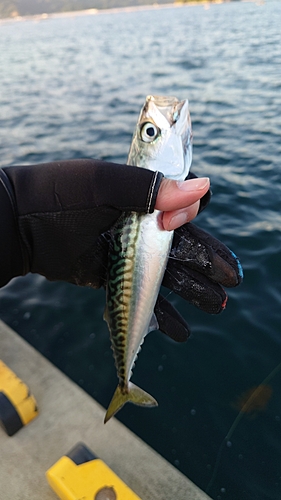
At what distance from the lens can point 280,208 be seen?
23.0 feet

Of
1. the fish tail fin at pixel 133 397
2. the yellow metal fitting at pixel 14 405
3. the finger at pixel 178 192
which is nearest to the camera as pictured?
the finger at pixel 178 192

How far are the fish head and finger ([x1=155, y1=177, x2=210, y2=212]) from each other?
150mm

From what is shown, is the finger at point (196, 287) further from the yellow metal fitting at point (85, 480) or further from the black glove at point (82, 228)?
the yellow metal fitting at point (85, 480)

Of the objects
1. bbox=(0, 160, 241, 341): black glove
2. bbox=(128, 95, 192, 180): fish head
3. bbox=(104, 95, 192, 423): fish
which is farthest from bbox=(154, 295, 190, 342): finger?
bbox=(128, 95, 192, 180): fish head

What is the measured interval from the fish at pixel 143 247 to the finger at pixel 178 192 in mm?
133

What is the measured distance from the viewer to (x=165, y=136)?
2418mm

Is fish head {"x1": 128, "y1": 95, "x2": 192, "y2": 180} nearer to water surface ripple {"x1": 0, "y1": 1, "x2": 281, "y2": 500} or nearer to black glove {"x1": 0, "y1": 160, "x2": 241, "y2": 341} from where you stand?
black glove {"x1": 0, "y1": 160, "x2": 241, "y2": 341}

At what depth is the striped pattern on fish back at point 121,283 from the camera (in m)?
2.57

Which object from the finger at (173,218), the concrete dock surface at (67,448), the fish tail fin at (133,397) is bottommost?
the concrete dock surface at (67,448)

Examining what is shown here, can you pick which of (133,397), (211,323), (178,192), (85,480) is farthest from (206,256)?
(211,323)

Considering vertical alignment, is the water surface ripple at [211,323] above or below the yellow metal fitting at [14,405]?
below

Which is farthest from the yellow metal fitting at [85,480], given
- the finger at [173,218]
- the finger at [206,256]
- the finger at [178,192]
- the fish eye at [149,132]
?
the fish eye at [149,132]

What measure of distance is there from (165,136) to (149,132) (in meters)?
0.12

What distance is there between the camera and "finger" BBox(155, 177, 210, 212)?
2.34 m
